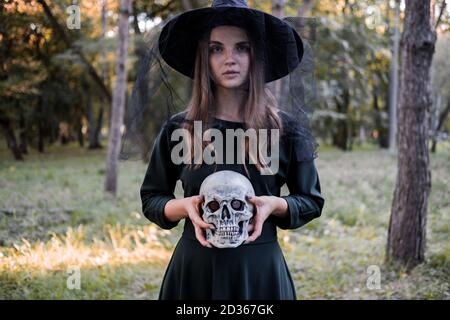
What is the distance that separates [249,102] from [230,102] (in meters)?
0.13

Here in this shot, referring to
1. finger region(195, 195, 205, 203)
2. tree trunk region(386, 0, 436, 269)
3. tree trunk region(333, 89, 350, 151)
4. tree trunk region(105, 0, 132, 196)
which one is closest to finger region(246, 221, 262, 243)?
finger region(195, 195, 205, 203)

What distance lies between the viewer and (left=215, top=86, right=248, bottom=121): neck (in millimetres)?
2285

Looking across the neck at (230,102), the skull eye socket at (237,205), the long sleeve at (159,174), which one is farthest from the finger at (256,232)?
the neck at (230,102)

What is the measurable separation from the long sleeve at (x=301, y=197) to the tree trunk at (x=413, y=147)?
3202mm

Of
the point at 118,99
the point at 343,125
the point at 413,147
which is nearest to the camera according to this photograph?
the point at 413,147

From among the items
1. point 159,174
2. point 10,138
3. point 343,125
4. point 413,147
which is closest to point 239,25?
point 159,174

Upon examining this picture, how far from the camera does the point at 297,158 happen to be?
2.23 m

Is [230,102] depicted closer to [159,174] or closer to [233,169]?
[233,169]

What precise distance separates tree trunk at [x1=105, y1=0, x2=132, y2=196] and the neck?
795 cm

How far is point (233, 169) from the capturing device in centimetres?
214

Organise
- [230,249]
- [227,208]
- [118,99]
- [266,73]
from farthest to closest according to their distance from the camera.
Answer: [118,99] < [266,73] < [230,249] < [227,208]

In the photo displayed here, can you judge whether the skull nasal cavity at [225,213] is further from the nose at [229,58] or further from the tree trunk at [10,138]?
the tree trunk at [10,138]

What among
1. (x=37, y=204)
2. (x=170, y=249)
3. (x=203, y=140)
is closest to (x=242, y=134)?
(x=203, y=140)

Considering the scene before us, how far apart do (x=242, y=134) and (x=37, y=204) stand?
5162mm
